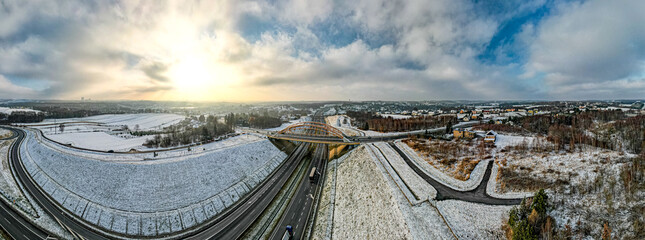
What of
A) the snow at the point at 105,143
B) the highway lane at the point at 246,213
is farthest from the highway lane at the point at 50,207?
the snow at the point at 105,143

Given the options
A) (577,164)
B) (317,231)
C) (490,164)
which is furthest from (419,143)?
(317,231)

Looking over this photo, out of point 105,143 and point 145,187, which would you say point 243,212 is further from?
point 105,143

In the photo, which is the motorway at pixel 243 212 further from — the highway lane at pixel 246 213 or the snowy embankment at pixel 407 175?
the snowy embankment at pixel 407 175

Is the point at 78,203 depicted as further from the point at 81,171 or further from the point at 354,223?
the point at 354,223

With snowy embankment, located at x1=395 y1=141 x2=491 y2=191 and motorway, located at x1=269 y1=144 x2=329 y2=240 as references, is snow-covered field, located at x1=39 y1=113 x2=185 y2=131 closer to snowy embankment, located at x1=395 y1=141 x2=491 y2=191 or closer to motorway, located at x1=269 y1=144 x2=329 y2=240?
motorway, located at x1=269 y1=144 x2=329 y2=240

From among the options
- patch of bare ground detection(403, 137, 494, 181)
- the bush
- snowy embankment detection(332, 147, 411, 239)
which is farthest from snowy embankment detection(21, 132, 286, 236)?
the bush

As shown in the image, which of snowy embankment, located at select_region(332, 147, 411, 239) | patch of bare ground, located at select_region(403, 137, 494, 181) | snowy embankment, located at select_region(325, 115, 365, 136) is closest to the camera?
snowy embankment, located at select_region(332, 147, 411, 239)
